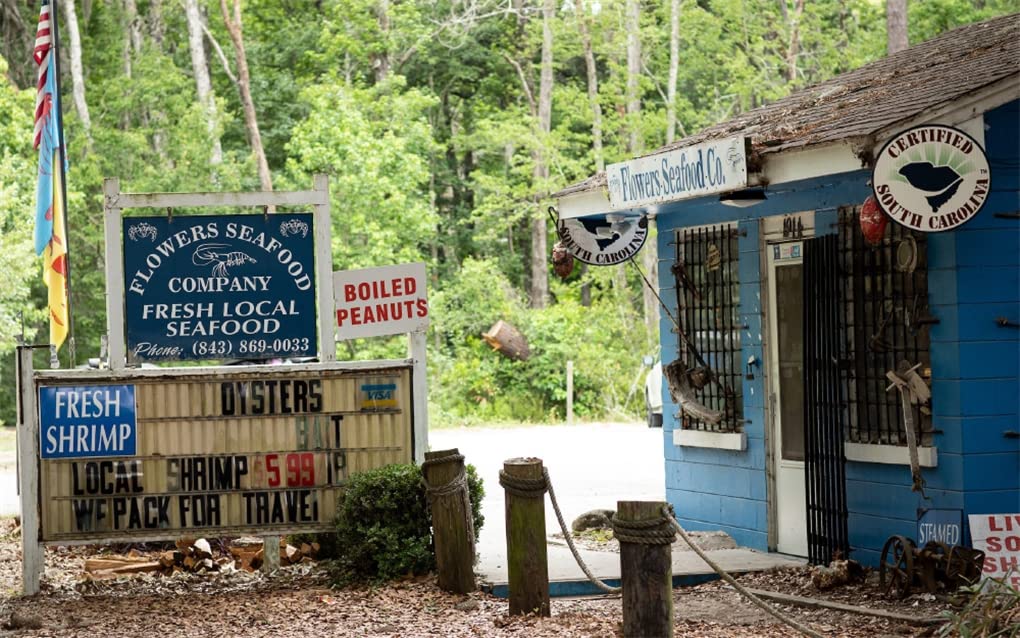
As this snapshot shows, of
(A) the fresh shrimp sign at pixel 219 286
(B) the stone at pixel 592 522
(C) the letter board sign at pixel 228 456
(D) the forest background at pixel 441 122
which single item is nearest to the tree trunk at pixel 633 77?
(D) the forest background at pixel 441 122

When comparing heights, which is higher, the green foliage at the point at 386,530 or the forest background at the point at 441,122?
the forest background at the point at 441,122

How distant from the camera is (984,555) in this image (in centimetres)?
796

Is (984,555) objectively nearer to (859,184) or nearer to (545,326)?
Result: (859,184)

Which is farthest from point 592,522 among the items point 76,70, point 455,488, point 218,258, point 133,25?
point 133,25

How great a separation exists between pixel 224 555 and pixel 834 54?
85.0ft

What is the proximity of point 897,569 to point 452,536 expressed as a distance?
9.47 feet

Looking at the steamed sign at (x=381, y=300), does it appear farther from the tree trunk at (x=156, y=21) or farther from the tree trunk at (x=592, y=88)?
the tree trunk at (x=156, y=21)

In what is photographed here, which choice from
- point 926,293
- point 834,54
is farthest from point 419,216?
point 926,293

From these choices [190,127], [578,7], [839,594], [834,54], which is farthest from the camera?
[578,7]

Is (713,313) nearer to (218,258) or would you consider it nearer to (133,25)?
(218,258)

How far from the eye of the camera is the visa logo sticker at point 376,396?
999 cm

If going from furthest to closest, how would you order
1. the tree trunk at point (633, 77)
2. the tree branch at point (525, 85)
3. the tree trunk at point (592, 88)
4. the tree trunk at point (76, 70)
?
the tree branch at point (525, 85) → the tree trunk at point (592, 88) → the tree trunk at point (633, 77) → the tree trunk at point (76, 70)

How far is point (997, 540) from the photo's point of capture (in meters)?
7.95

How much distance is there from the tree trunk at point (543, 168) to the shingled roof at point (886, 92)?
22.6 metres
